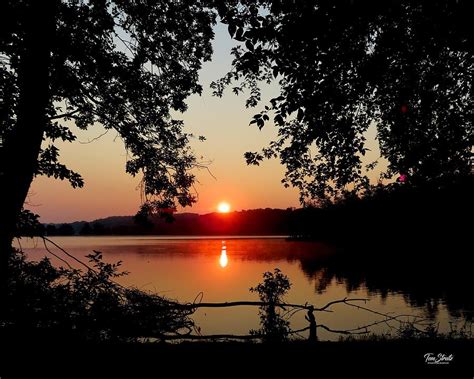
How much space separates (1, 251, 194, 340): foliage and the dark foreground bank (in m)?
0.40

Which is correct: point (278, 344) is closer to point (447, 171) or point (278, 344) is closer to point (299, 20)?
point (299, 20)

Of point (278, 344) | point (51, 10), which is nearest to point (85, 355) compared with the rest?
point (278, 344)

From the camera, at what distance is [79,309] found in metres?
9.16

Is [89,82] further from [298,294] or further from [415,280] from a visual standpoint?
[415,280]

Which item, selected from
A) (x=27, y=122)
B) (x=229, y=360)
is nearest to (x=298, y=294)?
(x=229, y=360)

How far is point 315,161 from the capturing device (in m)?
12.7

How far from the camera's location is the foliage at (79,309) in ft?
25.5

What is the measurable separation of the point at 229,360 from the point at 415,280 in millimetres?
46310

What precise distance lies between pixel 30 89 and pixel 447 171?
1089 centimetres

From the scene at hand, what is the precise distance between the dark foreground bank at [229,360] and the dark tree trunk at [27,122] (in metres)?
1.71

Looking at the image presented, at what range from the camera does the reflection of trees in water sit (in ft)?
112

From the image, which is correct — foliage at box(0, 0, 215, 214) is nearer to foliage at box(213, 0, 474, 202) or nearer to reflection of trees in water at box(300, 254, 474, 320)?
foliage at box(213, 0, 474, 202)

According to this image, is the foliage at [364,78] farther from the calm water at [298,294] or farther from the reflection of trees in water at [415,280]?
the reflection of trees in water at [415,280]

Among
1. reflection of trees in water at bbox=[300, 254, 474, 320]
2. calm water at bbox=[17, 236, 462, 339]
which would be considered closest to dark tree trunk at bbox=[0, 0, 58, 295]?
calm water at bbox=[17, 236, 462, 339]
